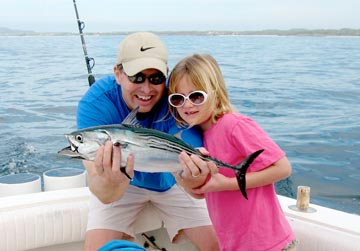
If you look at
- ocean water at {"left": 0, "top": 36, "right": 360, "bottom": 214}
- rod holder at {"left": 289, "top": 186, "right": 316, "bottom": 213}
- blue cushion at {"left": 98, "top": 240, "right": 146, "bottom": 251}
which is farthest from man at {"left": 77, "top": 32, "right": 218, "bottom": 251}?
ocean water at {"left": 0, "top": 36, "right": 360, "bottom": 214}

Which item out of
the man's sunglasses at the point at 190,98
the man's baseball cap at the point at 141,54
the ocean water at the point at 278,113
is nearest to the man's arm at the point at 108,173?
the man's sunglasses at the point at 190,98

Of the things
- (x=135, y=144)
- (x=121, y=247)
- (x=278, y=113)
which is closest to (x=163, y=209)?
(x=135, y=144)

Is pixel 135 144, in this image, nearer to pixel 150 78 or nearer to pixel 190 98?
pixel 190 98

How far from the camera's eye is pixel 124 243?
1.19 metres

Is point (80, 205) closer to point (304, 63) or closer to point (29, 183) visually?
point (29, 183)

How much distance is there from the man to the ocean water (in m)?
2.65

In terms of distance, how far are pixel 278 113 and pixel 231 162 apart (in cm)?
872

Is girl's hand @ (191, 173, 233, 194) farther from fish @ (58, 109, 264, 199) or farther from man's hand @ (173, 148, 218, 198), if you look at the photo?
fish @ (58, 109, 264, 199)

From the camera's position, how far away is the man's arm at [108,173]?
80.4 inches

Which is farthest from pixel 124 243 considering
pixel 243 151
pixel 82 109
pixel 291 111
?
pixel 291 111

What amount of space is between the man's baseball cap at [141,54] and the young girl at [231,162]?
13cm

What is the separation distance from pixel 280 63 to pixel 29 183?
1851 centimetres

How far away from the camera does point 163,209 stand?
308cm

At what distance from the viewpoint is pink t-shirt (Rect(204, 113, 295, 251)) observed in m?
2.27
